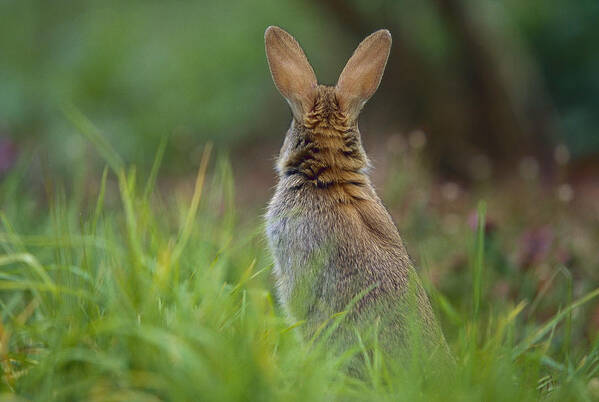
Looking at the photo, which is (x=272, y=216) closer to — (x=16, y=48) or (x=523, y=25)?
(x=523, y=25)

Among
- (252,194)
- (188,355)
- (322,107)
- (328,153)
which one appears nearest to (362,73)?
(322,107)

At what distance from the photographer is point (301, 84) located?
346 centimetres

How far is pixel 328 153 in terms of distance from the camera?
3.33 m

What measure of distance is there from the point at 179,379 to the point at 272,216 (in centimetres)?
127

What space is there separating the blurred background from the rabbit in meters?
1.21

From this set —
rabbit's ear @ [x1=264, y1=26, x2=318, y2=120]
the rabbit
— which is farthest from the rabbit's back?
rabbit's ear @ [x1=264, y1=26, x2=318, y2=120]

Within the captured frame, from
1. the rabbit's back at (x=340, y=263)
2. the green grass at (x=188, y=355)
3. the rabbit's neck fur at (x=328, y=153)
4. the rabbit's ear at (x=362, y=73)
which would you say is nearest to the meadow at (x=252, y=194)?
the green grass at (x=188, y=355)

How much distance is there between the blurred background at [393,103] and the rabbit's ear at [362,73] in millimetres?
1180

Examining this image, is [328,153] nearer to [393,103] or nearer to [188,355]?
[188,355]

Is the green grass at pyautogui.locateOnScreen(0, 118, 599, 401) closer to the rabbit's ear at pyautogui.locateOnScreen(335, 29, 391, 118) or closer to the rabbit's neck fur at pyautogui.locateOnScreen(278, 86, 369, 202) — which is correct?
the rabbit's neck fur at pyautogui.locateOnScreen(278, 86, 369, 202)

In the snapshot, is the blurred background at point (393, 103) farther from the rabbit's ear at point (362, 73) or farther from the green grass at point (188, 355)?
the green grass at point (188, 355)

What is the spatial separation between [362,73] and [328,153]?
454 millimetres

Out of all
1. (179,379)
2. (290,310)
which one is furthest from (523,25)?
(179,379)

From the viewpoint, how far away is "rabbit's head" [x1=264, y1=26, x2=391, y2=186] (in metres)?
3.34
